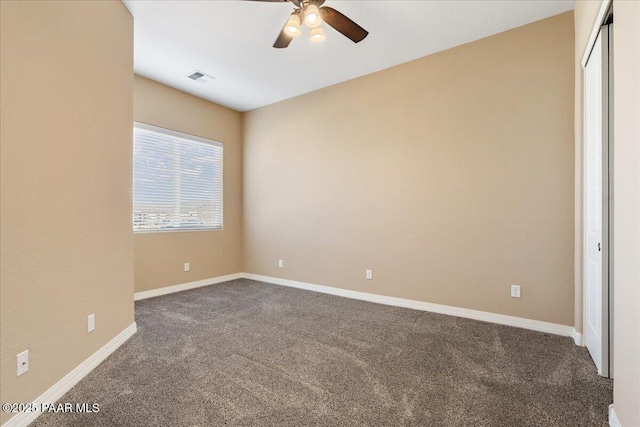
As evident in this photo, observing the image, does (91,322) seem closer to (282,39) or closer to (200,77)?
(282,39)

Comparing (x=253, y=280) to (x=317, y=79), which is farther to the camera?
(x=253, y=280)

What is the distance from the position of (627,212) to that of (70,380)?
323cm

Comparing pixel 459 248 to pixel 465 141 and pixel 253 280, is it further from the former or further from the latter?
pixel 253 280

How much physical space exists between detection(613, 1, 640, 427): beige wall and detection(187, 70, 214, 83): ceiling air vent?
3.89 m

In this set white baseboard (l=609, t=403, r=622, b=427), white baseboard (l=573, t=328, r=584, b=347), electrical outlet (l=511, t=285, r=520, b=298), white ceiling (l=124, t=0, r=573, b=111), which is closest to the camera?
white baseboard (l=609, t=403, r=622, b=427)

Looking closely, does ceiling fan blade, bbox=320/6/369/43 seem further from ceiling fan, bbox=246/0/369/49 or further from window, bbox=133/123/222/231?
window, bbox=133/123/222/231

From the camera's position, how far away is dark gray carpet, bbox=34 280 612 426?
64.1 inches

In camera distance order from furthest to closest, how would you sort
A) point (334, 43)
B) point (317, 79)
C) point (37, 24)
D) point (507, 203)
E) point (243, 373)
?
point (317, 79) < point (334, 43) < point (507, 203) < point (243, 373) < point (37, 24)

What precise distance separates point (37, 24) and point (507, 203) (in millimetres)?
3825

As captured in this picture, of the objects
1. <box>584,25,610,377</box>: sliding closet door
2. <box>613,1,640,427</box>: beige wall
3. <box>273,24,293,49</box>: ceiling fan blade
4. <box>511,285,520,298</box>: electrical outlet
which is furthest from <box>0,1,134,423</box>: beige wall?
<box>511,285,520,298</box>: electrical outlet

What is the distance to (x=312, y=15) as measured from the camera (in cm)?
200

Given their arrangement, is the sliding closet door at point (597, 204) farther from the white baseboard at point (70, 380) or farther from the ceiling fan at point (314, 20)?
the white baseboard at point (70, 380)

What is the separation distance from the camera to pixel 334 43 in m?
3.19

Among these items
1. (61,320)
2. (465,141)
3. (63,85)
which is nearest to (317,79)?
(465,141)
